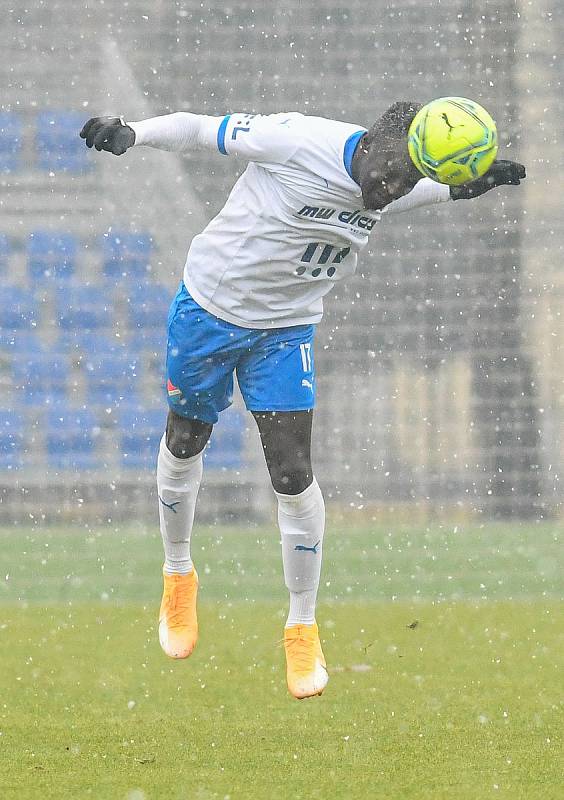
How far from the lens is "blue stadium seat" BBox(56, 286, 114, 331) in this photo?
8.67 m

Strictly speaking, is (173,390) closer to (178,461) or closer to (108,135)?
(178,461)

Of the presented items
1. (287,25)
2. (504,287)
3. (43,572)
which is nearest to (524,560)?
(504,287)

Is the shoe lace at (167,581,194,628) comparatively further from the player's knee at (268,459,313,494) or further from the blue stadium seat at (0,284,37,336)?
the blue stadium seat at (0,284,37,336)

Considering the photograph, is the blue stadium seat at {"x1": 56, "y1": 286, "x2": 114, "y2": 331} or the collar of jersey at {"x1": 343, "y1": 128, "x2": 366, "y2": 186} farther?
the blue stadium seat at {"x1": 56, "y1": 286, "x2": 114, "y2": 331}

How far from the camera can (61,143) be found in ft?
28.6

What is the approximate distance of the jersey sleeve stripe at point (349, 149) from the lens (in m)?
4.29

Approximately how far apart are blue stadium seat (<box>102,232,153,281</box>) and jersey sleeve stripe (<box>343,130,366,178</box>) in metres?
4.52

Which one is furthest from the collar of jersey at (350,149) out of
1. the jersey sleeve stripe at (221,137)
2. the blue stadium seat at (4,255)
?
the blue stadium seat at (4,255)

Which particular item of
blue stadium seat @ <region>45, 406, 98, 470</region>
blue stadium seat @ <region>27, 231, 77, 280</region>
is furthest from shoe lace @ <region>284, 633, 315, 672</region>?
blue stadium seat @ <region>27, 231, 77, 280</region>

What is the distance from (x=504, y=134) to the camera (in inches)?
334

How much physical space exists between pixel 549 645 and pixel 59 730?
2.39 metres

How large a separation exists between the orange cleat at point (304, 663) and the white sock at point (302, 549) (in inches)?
1.5

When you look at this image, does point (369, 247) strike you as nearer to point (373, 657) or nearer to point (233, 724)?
point (373, 657)

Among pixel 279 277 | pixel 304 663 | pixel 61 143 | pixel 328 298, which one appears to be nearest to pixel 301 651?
pixel 304 663
